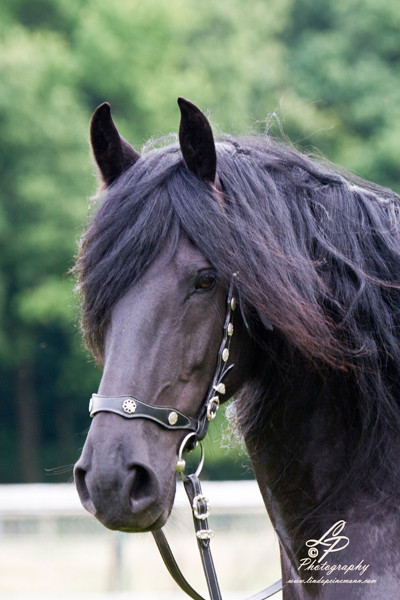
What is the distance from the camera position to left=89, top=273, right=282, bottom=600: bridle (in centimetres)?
229

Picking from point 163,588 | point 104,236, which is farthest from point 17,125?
point 104,236

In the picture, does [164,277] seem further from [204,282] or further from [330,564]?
[330,564]

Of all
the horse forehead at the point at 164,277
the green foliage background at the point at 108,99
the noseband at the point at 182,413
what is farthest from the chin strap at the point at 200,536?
the green foliage background at the point at 108,99

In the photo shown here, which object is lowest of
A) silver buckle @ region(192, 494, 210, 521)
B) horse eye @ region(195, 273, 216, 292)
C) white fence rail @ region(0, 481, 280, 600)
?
white fence rail @ region(0, 481, 280, 600)

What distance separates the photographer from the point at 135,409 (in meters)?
2.28

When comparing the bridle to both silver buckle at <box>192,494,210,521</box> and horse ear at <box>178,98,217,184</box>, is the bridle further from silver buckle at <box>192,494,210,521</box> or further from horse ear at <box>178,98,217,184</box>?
horse ear at <box>178,98,217,184</box>

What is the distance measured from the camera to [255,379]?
280 cm

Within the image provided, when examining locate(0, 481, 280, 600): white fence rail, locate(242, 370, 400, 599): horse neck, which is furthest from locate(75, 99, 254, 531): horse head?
locate(0, 481, 280, 600): white fence rail

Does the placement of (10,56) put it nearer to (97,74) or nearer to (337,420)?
(97,74)

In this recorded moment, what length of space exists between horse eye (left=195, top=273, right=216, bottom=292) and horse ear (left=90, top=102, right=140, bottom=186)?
606mm

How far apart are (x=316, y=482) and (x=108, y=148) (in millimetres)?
1394

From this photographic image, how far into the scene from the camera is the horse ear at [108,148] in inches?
109

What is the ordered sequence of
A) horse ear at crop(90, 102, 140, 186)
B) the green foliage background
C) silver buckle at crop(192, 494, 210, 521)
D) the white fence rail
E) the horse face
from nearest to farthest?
the horse face
silver buckle at crop(192, 494, 210, 521)
horse ear at crop(90, 102, 140, 186)
the white fence rail
the green foliage background

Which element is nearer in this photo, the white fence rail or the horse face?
the horse face
